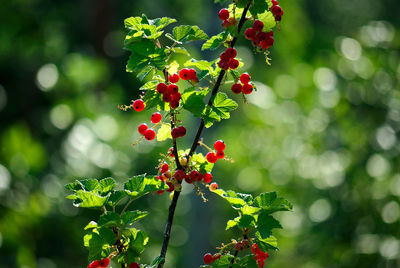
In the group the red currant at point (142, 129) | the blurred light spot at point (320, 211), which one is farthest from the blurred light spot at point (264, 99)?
the red currant at point (142, 129)

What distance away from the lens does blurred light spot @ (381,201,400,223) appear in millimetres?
4125

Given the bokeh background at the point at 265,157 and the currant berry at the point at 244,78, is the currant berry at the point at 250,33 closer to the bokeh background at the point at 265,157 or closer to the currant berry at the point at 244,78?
the currant berry at the point at 244,78

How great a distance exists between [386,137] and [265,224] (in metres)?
3.83

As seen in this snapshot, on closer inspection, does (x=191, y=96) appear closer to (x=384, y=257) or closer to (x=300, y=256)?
(x=384, y=257)

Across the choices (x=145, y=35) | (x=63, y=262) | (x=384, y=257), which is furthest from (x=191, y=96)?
(x=63, y=262)

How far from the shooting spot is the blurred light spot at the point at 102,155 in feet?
17.6

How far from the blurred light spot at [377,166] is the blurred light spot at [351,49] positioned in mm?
1218

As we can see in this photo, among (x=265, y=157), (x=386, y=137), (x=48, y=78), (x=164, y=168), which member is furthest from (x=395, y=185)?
(x=48, y=78)

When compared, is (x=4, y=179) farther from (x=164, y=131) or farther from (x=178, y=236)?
(x=164, y=131)

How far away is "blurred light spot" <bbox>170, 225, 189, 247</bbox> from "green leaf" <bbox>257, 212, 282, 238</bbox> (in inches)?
250

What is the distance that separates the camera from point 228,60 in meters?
1.17

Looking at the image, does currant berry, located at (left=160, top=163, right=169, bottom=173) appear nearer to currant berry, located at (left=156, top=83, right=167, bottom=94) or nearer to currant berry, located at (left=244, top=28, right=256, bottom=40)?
currant berry, located at (left=156, top=83, right=167, bottom=94)

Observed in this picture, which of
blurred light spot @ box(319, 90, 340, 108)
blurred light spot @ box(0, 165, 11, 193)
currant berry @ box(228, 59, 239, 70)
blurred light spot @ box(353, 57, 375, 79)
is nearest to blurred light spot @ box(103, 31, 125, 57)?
blurred light spot @ box(0, 165, 11, 193)

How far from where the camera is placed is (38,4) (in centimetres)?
955
